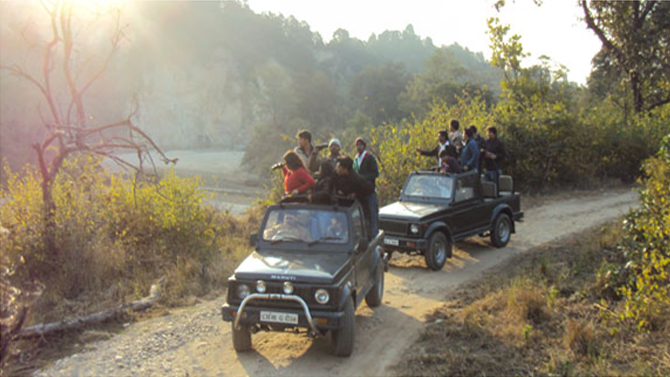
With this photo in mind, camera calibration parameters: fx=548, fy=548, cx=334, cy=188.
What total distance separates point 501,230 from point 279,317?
7.27 metres

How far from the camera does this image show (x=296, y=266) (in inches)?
241

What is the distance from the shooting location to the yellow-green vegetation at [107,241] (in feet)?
29.2

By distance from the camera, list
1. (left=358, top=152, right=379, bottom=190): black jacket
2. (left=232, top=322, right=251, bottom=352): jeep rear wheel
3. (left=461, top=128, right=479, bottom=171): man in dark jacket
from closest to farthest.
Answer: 1. (left=232, top=322, right=251, bottom=352): jeep rear wheel
2. (left=358, top=152, right=379, bottom=190): black jacket
3. (left=461, top=128, right=479, bottom=171): man in dark jacket

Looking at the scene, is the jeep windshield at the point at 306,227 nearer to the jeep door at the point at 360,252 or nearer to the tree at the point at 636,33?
the jeep door at the point at 360,252

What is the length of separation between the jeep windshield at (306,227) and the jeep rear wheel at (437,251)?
3.38 m

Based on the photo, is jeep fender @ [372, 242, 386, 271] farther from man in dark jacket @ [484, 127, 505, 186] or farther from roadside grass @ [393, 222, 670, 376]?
man in dark jacket @ [484, 127, 505, 186]

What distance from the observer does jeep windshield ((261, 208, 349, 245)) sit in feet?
22.0

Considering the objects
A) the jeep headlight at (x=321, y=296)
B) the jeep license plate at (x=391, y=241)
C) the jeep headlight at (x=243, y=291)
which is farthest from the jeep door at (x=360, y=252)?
the jeep license plate at (x=391, y=241)

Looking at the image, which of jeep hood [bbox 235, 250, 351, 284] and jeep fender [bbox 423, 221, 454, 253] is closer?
jeep hood [bbox 235, 250, 351, 284]

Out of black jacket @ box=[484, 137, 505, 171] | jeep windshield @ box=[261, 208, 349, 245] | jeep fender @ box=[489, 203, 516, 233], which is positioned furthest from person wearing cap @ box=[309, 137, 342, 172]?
black jacket @ box=[484, 137, 505, 171]

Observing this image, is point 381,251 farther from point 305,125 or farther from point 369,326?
point 305,125

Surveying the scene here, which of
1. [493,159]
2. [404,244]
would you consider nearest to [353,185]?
[404,244]

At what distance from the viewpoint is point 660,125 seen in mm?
23516

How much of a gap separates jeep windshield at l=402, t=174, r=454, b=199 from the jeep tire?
5.19ft
